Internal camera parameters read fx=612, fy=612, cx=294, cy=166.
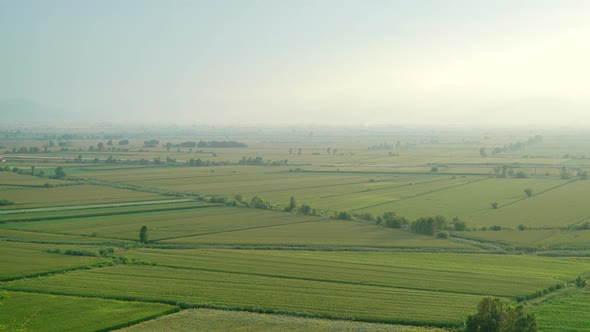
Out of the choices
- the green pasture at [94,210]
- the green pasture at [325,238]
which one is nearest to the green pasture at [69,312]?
the green pasture at [325,238]

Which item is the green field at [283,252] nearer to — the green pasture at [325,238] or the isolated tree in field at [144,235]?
the green pasture at [325,238]

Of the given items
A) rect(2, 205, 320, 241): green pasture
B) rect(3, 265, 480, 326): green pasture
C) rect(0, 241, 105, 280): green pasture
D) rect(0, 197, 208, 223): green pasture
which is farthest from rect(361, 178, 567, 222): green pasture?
rect(0, 241, 105, 280): green pasture

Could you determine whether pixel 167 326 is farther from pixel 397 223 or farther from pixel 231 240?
pixel 397 223

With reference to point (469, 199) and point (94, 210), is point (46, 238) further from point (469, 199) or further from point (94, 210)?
point (469, 199)

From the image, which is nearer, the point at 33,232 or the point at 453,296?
the point at 453,296

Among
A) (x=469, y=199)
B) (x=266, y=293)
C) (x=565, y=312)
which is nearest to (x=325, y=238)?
(x=266, y=293)

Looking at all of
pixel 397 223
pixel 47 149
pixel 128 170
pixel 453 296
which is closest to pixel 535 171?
pixel 397 223

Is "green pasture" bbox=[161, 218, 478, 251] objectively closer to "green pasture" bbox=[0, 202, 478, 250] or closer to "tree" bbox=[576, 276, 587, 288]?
"green pasture" bbox=[0, 202, 478, 250]
